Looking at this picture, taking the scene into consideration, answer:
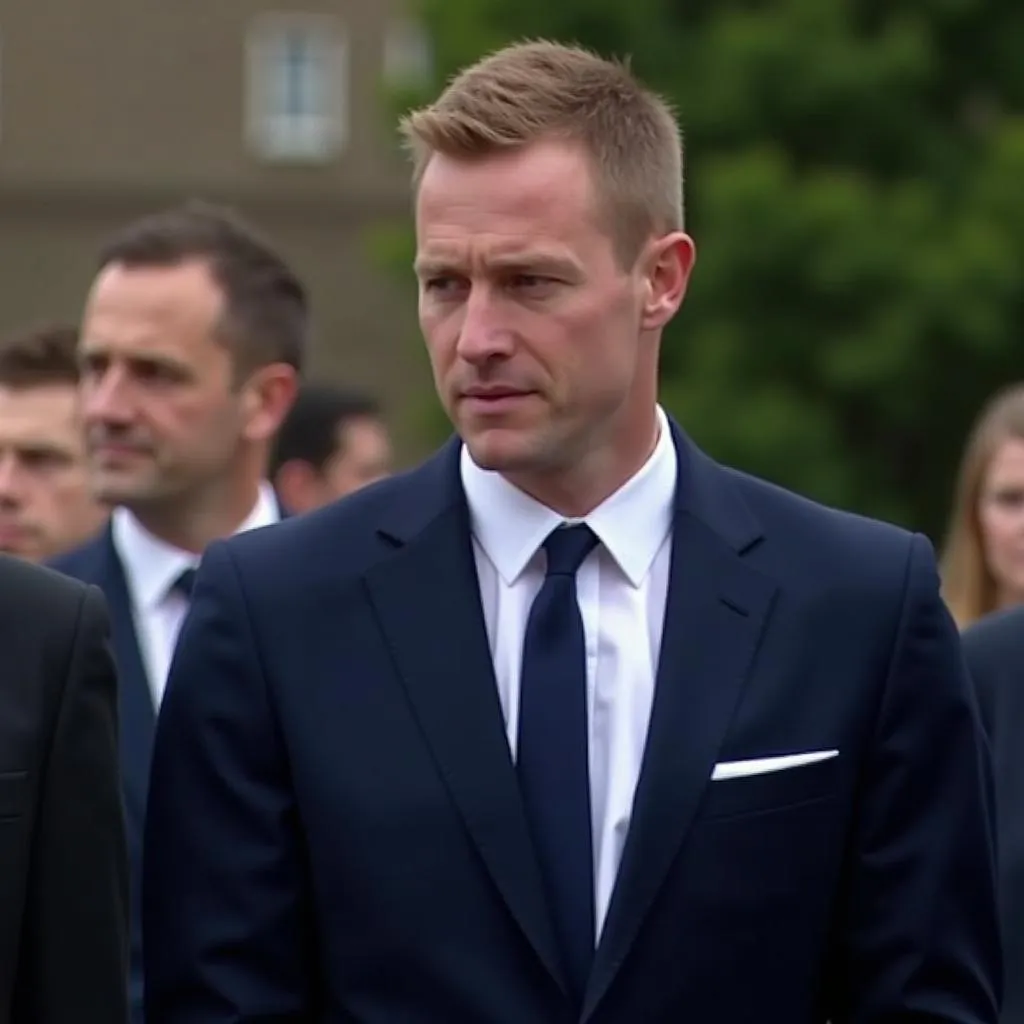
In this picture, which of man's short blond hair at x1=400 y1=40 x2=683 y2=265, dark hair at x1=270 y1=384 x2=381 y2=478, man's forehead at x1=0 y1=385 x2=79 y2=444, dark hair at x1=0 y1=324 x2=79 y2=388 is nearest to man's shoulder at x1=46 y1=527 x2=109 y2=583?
man's forehead at x1=0 y1=385 x2=79 y2=444

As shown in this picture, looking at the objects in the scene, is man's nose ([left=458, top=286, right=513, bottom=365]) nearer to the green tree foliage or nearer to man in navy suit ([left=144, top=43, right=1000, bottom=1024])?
man in navy suit ([left=144, top=43, right=1000, bottom=1024])

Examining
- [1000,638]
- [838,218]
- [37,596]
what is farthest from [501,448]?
[838,218]

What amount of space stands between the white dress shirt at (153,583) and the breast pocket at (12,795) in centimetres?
210

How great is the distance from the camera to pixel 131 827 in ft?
19.3

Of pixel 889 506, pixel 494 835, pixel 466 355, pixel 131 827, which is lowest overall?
pixel 889 506

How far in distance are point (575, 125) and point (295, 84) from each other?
120 feet

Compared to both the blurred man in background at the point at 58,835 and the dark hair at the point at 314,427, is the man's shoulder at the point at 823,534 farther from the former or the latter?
the dark hair at the point at 314,427

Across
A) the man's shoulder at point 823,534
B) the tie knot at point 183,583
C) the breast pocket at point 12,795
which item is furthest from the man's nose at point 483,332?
the tie knot at point 183,583

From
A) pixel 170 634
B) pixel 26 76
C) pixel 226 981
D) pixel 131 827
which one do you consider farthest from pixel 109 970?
pixel 26 76

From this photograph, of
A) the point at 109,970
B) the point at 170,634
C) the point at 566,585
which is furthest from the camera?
the point at 170,634

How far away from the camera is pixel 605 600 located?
461cm

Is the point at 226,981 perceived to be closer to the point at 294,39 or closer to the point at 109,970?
the point at 109,970

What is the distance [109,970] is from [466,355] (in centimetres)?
94

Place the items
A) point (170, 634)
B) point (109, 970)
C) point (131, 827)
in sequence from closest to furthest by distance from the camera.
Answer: point (109, 970) → point (131, 827) → point (170, 634)
